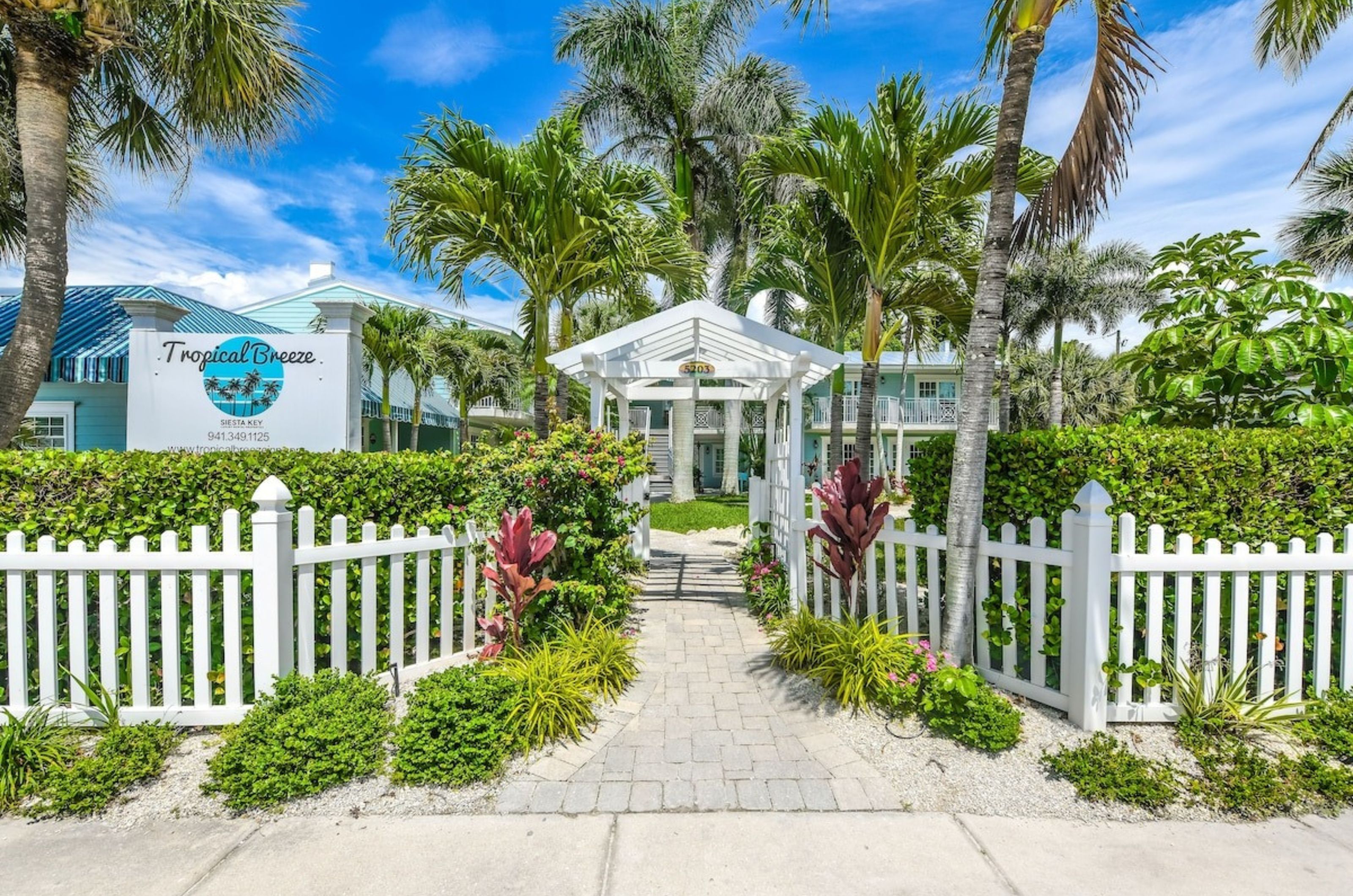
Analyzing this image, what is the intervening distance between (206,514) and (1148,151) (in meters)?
6.30

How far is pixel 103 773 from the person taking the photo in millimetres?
2686

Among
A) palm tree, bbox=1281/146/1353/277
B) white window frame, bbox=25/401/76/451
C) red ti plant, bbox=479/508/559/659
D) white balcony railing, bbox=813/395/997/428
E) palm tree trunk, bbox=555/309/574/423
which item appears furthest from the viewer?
white balcony railing, bbox=813/395/997/428

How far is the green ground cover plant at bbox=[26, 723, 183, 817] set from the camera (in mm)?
2596

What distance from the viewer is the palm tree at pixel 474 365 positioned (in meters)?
18.1

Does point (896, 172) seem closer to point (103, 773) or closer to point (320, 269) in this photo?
point (103, 773)

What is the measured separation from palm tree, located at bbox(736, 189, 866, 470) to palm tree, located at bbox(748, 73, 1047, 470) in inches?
37.5

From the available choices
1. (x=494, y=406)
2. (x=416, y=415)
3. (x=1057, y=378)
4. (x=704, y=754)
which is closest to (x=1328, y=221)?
(x=1057, y=378)

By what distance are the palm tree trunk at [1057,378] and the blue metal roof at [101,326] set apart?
74.9 ft

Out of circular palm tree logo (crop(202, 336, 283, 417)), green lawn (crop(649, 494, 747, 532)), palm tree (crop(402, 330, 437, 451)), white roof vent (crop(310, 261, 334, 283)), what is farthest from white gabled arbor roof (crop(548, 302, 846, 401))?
white roof vent (crop(310, 261, 334, 283))

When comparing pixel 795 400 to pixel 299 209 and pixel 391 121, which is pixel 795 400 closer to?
pixel 391 121

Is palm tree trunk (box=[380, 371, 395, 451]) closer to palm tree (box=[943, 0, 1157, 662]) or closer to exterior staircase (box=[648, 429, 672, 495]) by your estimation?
exterior staircase (box=[648, 429, 672, 495])

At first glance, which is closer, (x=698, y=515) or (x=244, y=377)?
(x=244, y=377)

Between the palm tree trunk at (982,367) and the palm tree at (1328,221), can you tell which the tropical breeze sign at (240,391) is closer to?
the palm tree trunk at (982,367)

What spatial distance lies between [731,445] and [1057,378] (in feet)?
42.5
